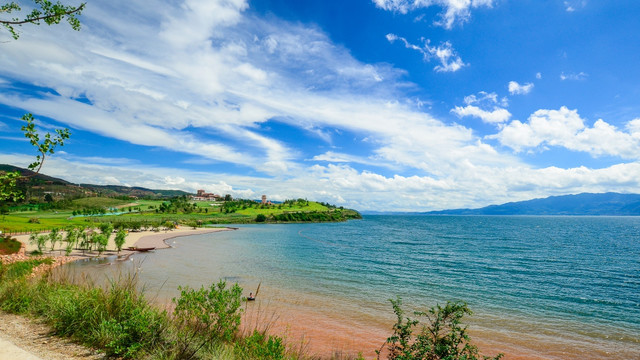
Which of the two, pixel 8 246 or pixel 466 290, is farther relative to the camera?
pixel 8 246

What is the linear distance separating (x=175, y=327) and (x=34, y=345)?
3497 mm

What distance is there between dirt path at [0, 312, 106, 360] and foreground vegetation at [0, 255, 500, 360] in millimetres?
270

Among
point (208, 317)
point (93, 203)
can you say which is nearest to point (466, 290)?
point (208, 317)

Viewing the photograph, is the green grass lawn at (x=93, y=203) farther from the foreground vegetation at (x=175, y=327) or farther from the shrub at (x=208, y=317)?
the shrub at (x=208, y=317)

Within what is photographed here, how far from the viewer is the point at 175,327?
8.86 m

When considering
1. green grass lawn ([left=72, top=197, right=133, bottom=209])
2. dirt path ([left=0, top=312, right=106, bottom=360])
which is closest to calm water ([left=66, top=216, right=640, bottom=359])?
dirt path ([left=0, top=312, right=106, bottom=360])

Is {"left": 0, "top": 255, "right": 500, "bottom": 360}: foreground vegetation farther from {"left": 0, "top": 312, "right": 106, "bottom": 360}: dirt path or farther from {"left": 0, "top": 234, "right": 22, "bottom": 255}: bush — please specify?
{"left": 0, "top": 234, "right": 22, "bottom": 255}: bush

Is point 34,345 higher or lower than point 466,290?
higher

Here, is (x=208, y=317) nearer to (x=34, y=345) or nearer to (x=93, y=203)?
(x=34, y=345)

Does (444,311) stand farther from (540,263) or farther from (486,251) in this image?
(486,251)

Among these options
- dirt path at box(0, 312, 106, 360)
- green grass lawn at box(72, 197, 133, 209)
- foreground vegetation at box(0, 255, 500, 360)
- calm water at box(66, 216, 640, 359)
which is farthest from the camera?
green grass lawn at box(72, 197, 133, 209)

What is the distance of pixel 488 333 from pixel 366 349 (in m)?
7.72

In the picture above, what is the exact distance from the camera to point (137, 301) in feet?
32.2

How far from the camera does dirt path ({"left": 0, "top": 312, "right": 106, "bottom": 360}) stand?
7.19 meters
